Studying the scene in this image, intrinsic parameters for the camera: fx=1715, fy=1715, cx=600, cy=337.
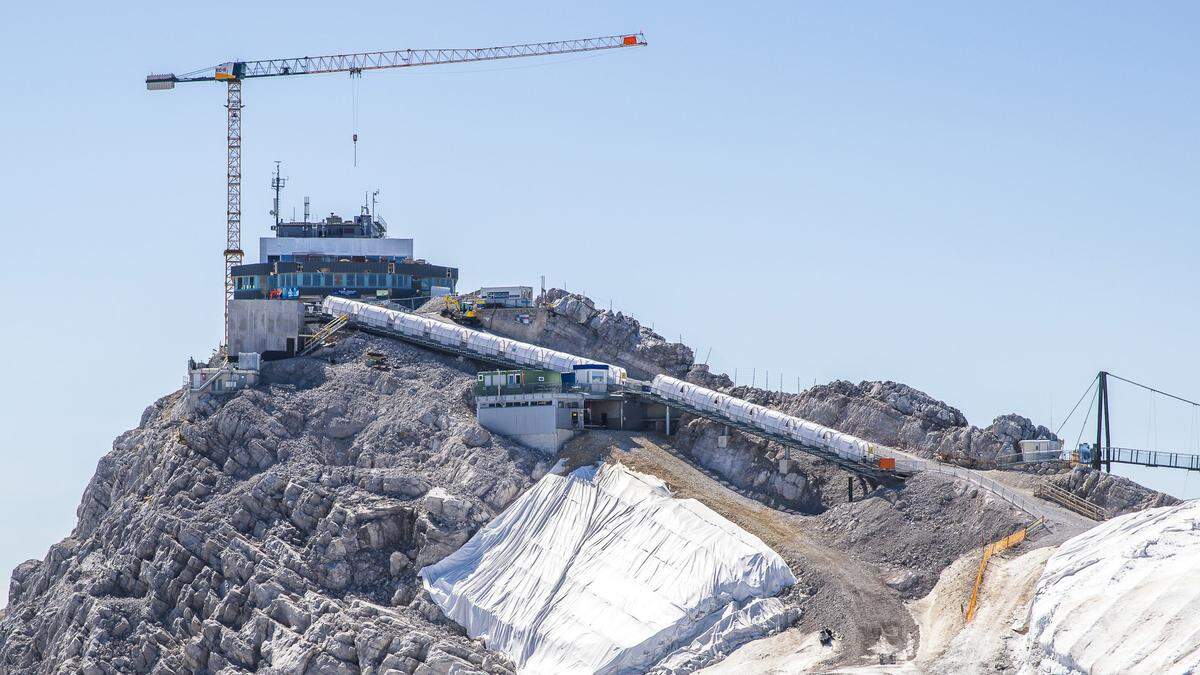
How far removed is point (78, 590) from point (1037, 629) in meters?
63.3

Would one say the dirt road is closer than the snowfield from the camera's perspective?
No

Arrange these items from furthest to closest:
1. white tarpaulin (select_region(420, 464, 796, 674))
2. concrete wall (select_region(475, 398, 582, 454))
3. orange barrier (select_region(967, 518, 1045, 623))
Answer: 1. concrete wall (select_region(475, 398, 582, 454))
2. white tarpaulin (select_region(420, 464, 796, 674))
3. orange barrier (select_region(967, 518, 1045, 623))

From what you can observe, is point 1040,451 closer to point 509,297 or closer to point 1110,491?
point 1110,491

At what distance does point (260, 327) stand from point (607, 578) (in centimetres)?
4477

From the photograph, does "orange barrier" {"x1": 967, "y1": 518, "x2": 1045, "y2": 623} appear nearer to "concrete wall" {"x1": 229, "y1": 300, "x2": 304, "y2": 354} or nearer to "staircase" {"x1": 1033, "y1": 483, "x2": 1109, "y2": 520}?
"staircase" {"x1": 1033, "y1": 483, "x2": 1109, "y2": 520}

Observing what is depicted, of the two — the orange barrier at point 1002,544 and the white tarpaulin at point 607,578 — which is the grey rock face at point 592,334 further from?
the orange barrier at point 1002,544

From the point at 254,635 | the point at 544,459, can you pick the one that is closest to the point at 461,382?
the point at 544,459

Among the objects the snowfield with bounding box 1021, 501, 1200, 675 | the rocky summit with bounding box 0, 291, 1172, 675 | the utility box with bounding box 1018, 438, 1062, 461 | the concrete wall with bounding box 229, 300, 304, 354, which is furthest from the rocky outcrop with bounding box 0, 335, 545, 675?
the snowfield with bounding box 1021, 501, 1200, 675

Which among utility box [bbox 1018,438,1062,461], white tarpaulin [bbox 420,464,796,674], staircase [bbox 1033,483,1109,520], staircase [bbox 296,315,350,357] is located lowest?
white tarpaulin [bbox 420,464,796,674]

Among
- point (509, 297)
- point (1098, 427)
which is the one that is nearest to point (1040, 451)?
point (1098, 427)

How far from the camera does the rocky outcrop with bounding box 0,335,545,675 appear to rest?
102 meters

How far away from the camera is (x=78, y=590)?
111562 mm

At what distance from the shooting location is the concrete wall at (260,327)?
432 feet

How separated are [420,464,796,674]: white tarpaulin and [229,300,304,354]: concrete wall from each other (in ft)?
103
